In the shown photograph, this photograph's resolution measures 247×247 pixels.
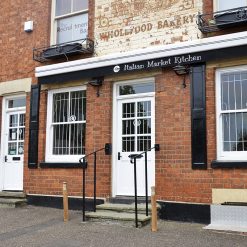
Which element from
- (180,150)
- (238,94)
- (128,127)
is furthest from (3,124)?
(238,94)

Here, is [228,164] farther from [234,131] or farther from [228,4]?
[228,4]

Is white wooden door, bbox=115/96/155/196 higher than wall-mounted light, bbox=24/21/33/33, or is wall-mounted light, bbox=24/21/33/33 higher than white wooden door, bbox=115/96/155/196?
wall-mounted light, bbox=24/21/33/33

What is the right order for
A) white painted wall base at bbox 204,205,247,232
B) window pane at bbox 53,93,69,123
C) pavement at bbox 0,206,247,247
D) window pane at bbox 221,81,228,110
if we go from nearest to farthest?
pavement at bbox 0,206,247,247, white painted wall base at bbox 204,205,247,232, window pane at bbox 221,81,228,110, window pane at bbox 53,93,69,123

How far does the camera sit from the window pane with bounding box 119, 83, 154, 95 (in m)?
9.24

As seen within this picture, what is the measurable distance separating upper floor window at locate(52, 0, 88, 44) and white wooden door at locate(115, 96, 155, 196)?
2361 millimetres

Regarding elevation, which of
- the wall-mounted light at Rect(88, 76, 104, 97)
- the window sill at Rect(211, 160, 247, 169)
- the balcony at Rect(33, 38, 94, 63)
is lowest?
the window sill at Rect(211, 160, 247, 169)

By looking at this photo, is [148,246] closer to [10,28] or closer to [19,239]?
[19,239]

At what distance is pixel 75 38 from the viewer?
1050 cm

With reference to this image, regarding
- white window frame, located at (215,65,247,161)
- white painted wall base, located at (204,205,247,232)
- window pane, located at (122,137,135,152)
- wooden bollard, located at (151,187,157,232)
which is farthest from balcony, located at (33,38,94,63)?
white painted wall base, located at (204,205,247,232)

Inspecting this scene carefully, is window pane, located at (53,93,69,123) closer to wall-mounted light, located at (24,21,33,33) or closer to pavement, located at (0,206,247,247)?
wall-mounted light, located at (24,21,33,33)

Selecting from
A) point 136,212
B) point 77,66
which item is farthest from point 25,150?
point 136,212

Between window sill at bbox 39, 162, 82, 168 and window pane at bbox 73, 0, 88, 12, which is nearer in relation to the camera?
window sill at bbox 39, 162, 82, 168

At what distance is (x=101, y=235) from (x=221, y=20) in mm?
4720

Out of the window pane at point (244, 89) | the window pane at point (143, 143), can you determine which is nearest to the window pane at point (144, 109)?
the window pane at point (143, 143)
